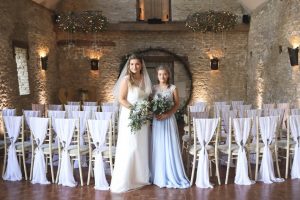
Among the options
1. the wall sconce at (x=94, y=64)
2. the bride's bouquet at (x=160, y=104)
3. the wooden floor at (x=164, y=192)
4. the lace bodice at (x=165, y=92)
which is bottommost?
the wooden floor at (x=164, y=192)

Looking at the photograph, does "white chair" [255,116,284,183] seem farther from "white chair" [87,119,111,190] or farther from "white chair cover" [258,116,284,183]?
"white chair" [87,119,111,190]

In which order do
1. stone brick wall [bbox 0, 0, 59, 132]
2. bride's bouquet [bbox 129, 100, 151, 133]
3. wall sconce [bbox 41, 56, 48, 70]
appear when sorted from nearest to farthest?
1. bride's bouquet [bbox 129, 100, 151, 133]
2. stone brick wall [bbox 0, 0, 59, 132]
3. wall sconce [bbox 41, 56, 48, 70]

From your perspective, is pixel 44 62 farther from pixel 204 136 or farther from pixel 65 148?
pixel 204 136

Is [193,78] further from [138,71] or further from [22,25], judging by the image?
[138,71]

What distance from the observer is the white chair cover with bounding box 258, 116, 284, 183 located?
5.46m

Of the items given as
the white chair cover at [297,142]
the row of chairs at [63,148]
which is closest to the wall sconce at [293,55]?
the white chair cover at [297,142]

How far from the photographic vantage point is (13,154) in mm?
5875

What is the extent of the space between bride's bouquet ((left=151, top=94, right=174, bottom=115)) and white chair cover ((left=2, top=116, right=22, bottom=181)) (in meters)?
2.29

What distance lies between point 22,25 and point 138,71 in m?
5.61

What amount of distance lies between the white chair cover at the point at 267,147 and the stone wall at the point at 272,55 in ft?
11.7

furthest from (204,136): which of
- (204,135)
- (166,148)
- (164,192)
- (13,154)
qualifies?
(13,154)

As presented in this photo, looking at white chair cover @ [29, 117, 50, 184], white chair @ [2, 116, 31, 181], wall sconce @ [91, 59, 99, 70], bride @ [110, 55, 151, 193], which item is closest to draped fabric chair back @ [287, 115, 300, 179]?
bride @ [110, 55, 151, 193]

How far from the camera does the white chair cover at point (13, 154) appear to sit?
5.84 meters

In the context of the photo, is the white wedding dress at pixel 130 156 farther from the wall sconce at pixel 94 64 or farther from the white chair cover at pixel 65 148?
the wall sconce at pixel 94 64
